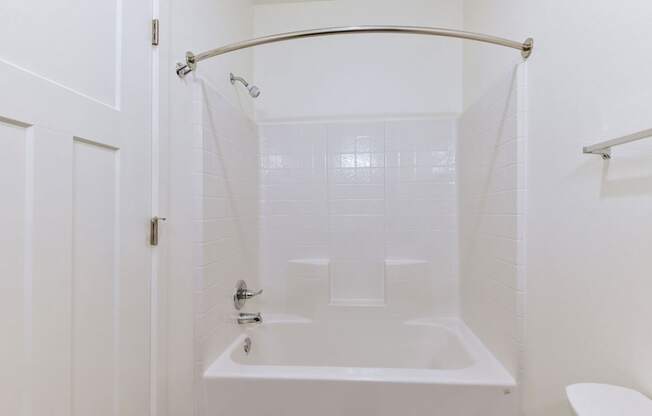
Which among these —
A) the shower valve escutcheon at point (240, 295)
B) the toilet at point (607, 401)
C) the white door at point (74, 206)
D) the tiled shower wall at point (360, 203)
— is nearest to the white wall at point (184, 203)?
the white door at point (74, 206)

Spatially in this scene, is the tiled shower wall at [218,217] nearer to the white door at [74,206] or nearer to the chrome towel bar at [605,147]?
the white door at [74,206]

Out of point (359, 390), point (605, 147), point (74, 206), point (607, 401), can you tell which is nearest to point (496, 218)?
point (605, 147)

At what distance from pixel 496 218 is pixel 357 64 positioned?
135 cm

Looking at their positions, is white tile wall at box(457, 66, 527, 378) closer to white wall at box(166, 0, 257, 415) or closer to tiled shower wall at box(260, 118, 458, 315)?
tiled shower wall at box(260, 118, 458, 315)

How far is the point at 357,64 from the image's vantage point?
2.15 meters

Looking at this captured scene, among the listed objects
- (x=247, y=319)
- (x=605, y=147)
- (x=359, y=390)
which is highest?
(x=605, y=147)

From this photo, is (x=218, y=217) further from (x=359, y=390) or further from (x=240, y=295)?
(x=359, y=390)

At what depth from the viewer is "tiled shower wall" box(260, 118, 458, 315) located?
6.82ft

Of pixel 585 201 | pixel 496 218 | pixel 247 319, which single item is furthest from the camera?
pixel 247 319

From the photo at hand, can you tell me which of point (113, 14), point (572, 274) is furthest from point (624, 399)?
point (113, 14)

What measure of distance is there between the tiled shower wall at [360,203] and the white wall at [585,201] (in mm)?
830

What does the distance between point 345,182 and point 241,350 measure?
1.18 metres

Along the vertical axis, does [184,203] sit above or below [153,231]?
above

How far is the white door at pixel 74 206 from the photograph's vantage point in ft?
2.15
